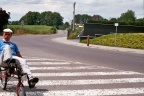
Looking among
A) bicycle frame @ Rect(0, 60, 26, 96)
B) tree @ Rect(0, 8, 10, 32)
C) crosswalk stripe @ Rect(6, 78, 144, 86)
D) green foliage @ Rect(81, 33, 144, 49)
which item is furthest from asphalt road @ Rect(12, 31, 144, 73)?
tree @ Rect(0, 8, 10, 32)

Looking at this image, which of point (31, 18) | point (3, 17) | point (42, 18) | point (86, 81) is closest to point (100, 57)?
point (86, 81)

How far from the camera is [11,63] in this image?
240 inches

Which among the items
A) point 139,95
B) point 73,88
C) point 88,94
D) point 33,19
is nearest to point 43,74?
point 73,88

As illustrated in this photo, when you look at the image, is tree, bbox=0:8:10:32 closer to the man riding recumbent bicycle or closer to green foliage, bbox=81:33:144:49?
green foliage, bbox=81:33:144:49

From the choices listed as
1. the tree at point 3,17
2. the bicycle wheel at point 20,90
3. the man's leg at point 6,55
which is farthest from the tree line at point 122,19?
the bicycle wheel at point 20,90

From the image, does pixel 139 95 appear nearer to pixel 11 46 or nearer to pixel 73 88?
pixel 73 88

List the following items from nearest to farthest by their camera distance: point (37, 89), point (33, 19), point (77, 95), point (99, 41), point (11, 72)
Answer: point (11, 72) < point (77, 95) < point (37, 89) < point (99, 41) < point (33, 19)

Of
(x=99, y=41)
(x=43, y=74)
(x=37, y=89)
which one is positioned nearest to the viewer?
(x=37, y=89)

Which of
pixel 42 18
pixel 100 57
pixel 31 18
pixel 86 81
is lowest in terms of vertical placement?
pixel 100 57

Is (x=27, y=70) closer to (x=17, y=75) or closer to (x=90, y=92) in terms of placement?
(x=17, y=75)

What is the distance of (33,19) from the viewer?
156 metres

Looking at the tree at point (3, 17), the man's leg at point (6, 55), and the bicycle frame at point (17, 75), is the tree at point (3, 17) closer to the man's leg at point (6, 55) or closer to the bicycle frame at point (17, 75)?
the bicycle frame at point (17, 75)

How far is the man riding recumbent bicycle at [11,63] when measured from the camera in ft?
19.4

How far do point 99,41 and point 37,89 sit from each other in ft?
80.8
